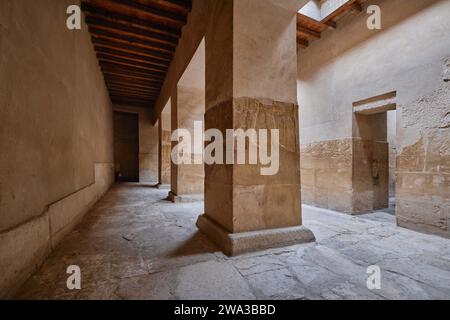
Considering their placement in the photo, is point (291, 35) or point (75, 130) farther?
point (75, 130)

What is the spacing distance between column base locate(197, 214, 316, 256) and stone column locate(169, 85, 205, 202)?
99.9 inches

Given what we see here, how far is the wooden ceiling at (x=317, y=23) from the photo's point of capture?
3703 mm

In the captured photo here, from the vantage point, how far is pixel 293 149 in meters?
2.32

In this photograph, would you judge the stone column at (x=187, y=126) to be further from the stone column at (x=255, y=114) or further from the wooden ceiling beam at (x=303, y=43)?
the wooden ceiling beam at (x=303, y=43)

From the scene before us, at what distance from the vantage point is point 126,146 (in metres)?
12.2

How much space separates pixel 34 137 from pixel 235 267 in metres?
2.14

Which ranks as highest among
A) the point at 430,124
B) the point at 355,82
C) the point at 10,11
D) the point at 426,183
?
the point at 355,82

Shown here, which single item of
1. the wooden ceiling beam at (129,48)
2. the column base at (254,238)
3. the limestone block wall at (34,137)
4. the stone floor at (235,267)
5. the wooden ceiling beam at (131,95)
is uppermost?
the wooden ceiling beam at (131,95)

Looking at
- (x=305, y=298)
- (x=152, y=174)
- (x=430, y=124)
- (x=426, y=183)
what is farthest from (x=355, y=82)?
(x=152, y=174)

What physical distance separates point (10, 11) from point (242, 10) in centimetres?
199

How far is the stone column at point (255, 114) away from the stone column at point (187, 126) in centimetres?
242

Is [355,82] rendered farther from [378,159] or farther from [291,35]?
[291,35]

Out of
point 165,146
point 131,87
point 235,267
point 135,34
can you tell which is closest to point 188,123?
point 135,34

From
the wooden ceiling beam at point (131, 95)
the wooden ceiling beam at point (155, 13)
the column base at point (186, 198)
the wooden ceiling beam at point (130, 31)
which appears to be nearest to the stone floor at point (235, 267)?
the column base at point (186, 198)
